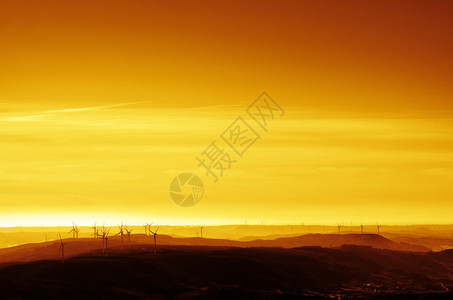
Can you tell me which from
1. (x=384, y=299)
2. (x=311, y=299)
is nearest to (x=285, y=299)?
(x=311, y=299)

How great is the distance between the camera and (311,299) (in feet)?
648

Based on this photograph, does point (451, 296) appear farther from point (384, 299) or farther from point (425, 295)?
point (384, 299)

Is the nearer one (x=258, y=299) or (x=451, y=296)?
(x=451, y=296)

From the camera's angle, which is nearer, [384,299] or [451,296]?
[451,296]

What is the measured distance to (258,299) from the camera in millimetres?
198750

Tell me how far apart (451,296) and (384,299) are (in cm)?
1879

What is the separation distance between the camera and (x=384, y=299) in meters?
198

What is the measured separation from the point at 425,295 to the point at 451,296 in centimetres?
669

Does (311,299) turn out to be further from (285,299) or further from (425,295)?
(425,295)

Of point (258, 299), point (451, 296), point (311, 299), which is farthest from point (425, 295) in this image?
point (258, 299)

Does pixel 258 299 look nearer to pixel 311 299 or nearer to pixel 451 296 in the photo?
pixel 311 299

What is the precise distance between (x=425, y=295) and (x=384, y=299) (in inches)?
479

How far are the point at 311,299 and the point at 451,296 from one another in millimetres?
35150

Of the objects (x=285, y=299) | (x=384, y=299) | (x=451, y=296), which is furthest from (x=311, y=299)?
(x=451, y=296)
